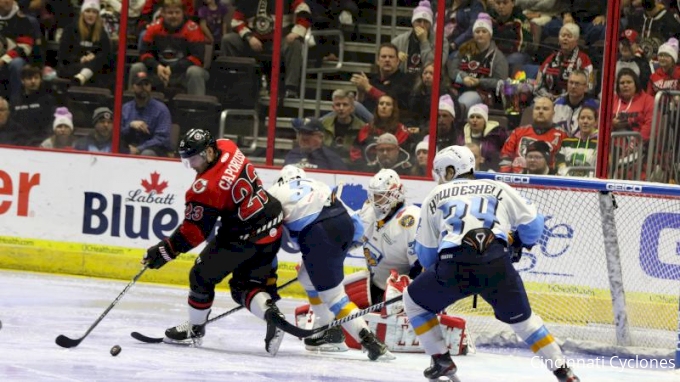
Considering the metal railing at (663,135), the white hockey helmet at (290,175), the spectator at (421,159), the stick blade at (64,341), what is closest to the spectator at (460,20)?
the spectator at (421,159)

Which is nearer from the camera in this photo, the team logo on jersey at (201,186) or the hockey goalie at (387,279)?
the team logo on jersey at (201,186)

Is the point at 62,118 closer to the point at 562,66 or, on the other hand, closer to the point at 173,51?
the point at 173,51

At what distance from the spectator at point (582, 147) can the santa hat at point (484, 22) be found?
894 mm

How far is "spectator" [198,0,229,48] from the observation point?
10.8 meters

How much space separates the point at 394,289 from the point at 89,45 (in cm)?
415

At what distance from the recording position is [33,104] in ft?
36.3

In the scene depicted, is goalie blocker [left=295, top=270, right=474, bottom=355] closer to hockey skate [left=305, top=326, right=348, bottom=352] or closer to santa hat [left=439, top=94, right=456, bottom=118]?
hockey skate [left=305, top=326, right=348, bottom=352]

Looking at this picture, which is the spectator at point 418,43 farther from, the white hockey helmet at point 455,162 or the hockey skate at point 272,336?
the white hockey helmet at point 455,162

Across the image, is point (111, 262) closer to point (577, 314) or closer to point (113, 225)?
point (113, 225)

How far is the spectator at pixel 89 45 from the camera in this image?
10961 millimetres

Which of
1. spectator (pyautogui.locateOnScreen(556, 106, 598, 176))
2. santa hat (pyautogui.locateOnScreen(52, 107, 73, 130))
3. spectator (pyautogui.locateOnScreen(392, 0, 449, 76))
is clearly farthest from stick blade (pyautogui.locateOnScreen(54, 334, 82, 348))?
spectator (pyautogui.locateOnScreen(556, 106, 598, 176))

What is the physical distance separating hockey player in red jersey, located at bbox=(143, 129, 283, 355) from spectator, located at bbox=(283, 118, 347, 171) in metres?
2.88

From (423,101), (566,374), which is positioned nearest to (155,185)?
(423,101)

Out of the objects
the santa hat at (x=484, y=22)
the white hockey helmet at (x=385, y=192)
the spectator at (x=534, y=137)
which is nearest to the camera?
the white hockey helmet at (x=385, y=192)
